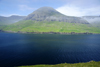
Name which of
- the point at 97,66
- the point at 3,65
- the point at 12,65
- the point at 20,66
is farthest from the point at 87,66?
the point at 3,65

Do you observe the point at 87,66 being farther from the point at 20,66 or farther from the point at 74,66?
the point at 20,66

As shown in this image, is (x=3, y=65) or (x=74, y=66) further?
(x=3, y=65)

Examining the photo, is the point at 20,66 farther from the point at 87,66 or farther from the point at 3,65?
the point at 87,66

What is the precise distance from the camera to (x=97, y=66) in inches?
1455

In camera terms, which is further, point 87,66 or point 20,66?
point 20,66

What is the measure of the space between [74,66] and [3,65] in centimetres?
5394

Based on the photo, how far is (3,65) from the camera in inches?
1895

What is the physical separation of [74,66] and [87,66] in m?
7.72

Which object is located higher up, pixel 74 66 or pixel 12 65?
pixel 74 66

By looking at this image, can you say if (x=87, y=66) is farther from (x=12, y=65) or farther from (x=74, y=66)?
(x=12, y=65)

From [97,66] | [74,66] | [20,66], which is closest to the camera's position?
[97,66]

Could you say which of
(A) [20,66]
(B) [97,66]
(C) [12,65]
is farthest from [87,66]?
(C) [12,65]

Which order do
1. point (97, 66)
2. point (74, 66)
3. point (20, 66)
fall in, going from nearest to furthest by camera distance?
point (97, 66)
point (74, 66)
point (20, 66)

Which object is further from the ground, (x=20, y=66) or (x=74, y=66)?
(x=74, y=66)
